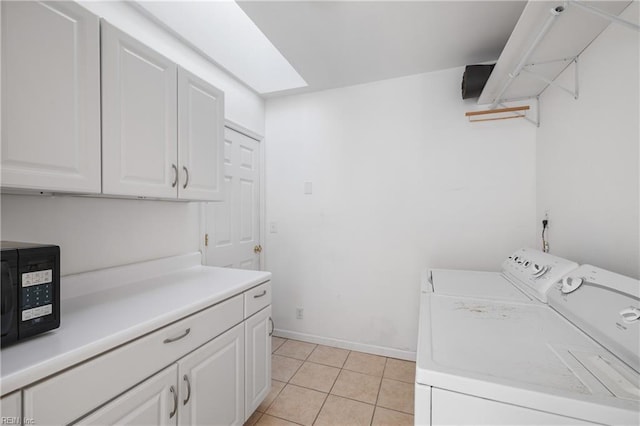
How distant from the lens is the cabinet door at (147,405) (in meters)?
0.86

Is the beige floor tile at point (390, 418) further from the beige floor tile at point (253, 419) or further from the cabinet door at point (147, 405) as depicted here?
the cabinet door at point (147, 405)

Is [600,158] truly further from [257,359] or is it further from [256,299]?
[257,359]

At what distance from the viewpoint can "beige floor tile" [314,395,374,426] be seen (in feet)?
5.56

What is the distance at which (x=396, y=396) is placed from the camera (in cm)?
194

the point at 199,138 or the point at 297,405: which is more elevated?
the point at 199,138

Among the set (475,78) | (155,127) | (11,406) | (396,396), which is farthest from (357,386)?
A: (475,78)

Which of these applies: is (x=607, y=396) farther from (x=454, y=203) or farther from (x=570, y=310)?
(x=454, y=203)

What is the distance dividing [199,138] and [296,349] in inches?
81.8

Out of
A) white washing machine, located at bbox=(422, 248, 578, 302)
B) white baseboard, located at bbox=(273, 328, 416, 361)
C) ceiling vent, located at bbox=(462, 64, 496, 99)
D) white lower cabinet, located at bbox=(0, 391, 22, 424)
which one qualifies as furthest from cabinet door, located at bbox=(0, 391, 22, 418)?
ceiling vent, located at bbox=(462, 64, 496, 99)

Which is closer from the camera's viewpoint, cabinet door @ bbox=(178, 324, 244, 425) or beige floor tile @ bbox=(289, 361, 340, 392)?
cabinet door @ bbox=(178, 324, 244, 425)

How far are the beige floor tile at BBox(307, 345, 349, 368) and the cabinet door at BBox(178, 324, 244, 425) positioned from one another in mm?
1037

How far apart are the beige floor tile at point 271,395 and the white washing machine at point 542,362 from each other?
137 centimetres

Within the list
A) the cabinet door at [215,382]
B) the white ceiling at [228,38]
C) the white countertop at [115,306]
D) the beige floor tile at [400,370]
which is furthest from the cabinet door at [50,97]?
the beige floor tile at [400,370]

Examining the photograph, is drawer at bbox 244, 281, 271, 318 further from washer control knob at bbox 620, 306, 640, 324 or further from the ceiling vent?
the ceiling vent
